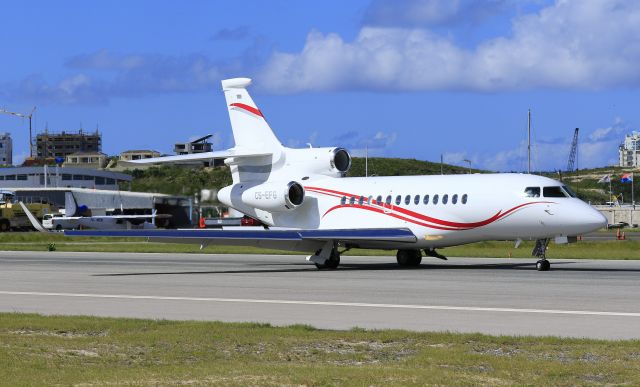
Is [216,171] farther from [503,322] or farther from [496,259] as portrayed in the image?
[503,322]

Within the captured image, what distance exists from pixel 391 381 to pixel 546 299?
1128 centimetres

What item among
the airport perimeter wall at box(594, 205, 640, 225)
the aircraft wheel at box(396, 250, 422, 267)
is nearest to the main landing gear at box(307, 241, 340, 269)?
the aircraft wheel at box(396, 250, 422, 267)

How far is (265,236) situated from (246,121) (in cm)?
733

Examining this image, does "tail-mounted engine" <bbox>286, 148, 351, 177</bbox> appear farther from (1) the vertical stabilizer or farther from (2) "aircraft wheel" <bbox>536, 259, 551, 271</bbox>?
(2) "aircraft wheel" <bbox>536, 259, 551, 271</bbox>

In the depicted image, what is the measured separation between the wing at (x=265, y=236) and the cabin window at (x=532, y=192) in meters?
4.18

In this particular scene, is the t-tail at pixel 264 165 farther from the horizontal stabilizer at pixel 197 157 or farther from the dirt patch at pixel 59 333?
the dirt patch at pixel 59 333

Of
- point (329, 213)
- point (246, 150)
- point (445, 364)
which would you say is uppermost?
point (246, 150)

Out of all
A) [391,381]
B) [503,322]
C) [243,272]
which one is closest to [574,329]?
[503,322]

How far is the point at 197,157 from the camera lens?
37.4m

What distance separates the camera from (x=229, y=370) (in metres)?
13.0

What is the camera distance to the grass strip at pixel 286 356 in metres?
12.3

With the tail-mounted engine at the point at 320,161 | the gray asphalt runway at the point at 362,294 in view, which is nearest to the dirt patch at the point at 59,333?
the gray asphalt runway at the point at 362,294

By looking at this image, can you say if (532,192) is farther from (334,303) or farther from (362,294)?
(334,303)

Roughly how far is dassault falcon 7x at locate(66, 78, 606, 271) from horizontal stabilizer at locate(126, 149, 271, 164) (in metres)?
0.04
